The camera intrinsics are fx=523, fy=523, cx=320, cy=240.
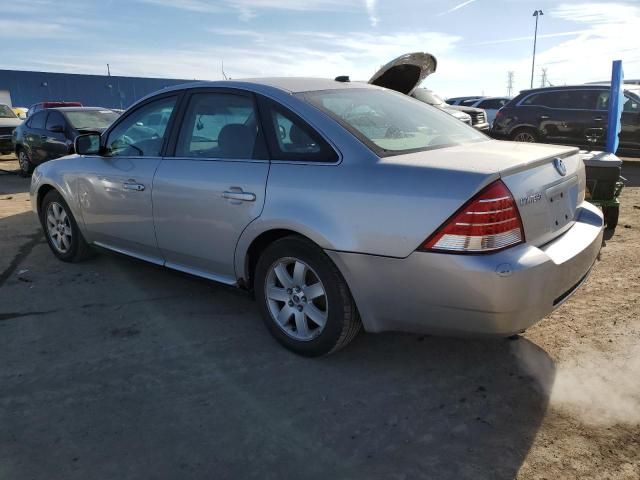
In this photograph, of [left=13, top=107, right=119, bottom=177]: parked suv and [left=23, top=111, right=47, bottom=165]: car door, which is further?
[left=23, top=111, right=47, bottom=165]: car door

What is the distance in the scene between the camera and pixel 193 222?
11.1 ft

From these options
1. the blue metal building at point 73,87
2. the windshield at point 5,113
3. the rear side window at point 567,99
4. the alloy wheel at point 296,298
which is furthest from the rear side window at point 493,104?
the blue metal building at point 73,87

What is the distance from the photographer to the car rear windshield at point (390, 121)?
2.89 m

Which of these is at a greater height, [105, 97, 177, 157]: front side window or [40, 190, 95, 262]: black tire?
[105, 97, 177, 157]: front side window

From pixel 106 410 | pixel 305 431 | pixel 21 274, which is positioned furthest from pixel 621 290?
pixel 21 274

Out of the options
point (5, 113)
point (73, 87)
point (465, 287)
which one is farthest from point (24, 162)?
point (73, 87)

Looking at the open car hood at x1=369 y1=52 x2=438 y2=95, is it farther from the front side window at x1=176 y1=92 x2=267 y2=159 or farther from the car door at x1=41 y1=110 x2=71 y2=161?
the car door at x1=41 y1=110 x2=71 y2=161

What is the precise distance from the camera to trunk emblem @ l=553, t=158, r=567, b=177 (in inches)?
110

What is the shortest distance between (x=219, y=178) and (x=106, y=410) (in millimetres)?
1441

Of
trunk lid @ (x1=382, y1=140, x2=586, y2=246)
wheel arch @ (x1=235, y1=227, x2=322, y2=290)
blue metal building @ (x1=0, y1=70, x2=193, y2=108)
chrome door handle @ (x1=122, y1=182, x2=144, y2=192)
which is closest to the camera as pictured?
trunk lid @ (x1=382, y1=140, x2=586, y2=246)

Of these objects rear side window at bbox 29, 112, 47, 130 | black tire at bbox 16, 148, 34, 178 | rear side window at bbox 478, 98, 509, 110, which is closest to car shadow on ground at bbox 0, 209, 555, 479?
rear side window at bbox 29, 112, 47, 130

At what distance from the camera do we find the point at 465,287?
7.75 feet

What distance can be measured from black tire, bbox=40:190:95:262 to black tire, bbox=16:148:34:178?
727 centimetres

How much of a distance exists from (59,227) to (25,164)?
7936 mm
